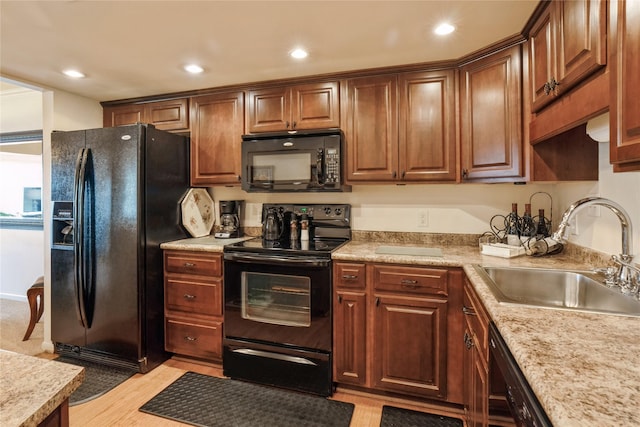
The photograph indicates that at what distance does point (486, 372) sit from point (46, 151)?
11.1 ft

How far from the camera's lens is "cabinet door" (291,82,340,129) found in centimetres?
235

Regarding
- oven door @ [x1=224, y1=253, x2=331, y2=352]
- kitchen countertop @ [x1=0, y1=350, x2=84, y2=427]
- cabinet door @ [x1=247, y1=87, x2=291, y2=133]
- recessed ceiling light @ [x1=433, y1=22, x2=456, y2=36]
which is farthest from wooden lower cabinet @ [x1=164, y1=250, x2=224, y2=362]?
recessed ceiling light @ [x1=433, y1=22, x2=456, y2=36]

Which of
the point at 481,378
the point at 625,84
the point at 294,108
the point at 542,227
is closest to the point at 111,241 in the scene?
the point at 294,108

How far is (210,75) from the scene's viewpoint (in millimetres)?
2379

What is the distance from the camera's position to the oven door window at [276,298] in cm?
210

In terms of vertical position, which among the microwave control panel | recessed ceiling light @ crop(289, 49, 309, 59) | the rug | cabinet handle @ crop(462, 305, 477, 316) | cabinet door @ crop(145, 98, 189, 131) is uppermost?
recessed ceiling light @ crop(289, 49, 309, 59)

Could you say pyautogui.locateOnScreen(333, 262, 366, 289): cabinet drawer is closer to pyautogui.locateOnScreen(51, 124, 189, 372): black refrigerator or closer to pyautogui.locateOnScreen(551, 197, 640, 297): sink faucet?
pyautogui.locateOnScreen(551, 197, 640, 297): sink faucet

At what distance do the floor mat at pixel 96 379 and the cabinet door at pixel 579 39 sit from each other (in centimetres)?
291

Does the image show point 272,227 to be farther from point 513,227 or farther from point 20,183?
point 20,183

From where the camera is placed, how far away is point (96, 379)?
2223mm

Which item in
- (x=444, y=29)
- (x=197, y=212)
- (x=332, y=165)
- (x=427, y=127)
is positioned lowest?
(x=197, y=212)

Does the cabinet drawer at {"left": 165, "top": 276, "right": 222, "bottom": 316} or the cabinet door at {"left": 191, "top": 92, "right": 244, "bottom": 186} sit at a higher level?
the cabinet door at {"left": 191, "top": 92, "right": 244, "bottom": 186}

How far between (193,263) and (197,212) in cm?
60

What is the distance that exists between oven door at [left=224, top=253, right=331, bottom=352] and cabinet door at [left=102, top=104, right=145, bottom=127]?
65.8 inches
